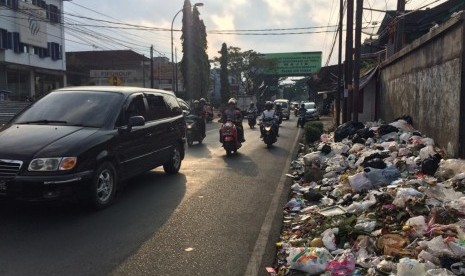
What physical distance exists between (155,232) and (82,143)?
1600 millimetres

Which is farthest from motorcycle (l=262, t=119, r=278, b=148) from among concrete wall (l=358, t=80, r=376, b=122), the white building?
the white building

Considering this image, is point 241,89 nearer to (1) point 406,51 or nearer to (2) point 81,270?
(1) point 406,51

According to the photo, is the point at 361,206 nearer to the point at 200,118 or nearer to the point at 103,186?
the point at 103,186

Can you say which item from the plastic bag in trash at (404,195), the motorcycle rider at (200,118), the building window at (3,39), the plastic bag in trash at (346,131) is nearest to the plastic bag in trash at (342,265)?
the plastic bag in trash at (404,195)

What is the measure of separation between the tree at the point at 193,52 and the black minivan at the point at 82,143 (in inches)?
1499

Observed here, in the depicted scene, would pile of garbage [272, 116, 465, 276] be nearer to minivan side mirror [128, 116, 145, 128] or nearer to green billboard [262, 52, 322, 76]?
minivan side mirror [128, 116, 145, 128]

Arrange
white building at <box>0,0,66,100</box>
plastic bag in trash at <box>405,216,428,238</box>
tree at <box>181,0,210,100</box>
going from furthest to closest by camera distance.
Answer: tree at <box>181,0,210,100</box>, white building at <box>0,0,66,100</box>, plastic bag in trash at <box>405,216,428,238</box>

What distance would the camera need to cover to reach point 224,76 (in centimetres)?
7181

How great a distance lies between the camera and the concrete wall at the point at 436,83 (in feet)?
28.3

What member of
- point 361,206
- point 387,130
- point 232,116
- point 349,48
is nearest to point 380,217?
point 361,206

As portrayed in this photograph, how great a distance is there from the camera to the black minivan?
5871mm

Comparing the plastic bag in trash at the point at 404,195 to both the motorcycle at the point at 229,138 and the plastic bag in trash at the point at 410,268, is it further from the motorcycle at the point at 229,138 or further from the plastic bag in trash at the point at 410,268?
the motorcycle at the point at 229,138

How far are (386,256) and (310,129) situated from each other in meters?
12.5

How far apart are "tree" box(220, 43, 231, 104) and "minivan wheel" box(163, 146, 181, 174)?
60.7 metres
